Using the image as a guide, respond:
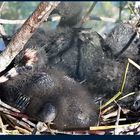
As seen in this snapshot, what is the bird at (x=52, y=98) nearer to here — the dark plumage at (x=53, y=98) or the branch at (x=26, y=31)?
the dark plumage at (x=53, y=98)

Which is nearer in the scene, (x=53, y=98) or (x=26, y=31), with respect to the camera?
(x=26, y=31)

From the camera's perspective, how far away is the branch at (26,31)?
7.16 ft

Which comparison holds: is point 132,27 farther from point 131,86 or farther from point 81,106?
point 81,106

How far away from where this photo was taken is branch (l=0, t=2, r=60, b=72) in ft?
7.16

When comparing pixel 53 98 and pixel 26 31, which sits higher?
pixel 26 31

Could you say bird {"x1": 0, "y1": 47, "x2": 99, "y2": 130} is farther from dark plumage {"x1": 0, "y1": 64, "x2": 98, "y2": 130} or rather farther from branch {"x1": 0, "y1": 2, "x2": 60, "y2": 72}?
branch {"x1": 0, "y1": 2, "x2": 60, "y2": 72}

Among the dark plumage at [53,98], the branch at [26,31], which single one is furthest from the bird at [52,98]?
the branch at [26,31]

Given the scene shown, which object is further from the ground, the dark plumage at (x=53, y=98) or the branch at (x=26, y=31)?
the branch at (x=26, y=31)

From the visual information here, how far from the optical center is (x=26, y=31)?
2.29 metres

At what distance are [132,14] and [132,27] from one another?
28cm

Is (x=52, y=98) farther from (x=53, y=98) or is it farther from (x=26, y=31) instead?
(x=26, y=31)

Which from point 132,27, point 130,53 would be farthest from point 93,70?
point 132,27

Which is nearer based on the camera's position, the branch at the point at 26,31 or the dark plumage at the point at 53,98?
the branch at the point at 26,31

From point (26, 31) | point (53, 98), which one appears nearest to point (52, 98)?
point (53, 98)
